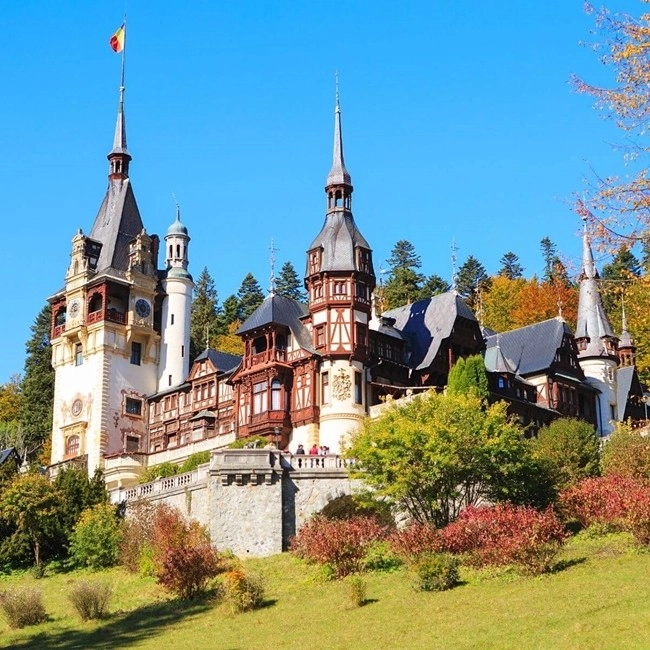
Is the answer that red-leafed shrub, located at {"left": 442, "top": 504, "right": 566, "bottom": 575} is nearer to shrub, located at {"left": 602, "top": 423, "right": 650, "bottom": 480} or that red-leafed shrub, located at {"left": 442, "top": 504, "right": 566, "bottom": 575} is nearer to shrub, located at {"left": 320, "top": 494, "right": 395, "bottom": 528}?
shrub, located at {"left": 320, "top": 494, "right": 395, "bottom": 528}

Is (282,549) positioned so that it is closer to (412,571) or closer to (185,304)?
(412,571)

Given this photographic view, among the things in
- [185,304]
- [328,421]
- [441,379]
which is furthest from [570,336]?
[185,304]

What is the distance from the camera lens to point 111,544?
4531cm

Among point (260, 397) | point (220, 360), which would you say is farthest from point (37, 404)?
Result: point (260, 397)

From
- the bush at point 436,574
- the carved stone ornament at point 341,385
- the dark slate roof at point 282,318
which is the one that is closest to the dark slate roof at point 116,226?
the dark slate roof at point 282,318

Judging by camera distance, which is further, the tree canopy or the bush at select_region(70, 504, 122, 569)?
the bush at select_region(70, 504, 122, 569)

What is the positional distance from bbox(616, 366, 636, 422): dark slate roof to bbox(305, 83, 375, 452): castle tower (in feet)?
61.5

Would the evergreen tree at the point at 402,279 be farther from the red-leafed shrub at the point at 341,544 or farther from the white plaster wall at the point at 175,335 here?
the red-leafed shrub at the point at 341,544

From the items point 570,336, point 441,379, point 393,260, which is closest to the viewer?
point 441,379

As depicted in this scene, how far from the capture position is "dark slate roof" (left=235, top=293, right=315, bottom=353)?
5884cm

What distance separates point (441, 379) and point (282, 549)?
1942cm

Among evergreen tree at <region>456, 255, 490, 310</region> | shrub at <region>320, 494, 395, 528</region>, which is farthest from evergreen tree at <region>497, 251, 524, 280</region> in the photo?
shrub at <region>320, 494, 395, 528</region>

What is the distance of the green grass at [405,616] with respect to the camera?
82.3 feet

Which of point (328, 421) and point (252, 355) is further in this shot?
point (252, 355)
